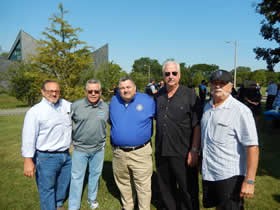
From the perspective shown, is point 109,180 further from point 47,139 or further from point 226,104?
point 226,104

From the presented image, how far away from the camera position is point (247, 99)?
8.80 m

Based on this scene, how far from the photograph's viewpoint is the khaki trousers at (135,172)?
321 centimetres

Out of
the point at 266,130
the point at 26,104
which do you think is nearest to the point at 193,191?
the point at 266,130

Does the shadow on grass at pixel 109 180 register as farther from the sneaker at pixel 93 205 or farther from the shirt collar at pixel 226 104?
the shirt collar at pixel 226 104

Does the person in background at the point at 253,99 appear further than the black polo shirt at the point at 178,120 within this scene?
Yes

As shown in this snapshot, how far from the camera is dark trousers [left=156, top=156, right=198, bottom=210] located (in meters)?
2.98

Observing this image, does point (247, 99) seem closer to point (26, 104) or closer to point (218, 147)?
point (218, 147)

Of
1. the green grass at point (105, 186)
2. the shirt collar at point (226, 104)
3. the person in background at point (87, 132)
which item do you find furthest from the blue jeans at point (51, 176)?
the shirt collar at point (226, 104)

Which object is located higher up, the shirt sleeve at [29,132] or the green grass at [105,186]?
the shirt sleeve at [29,132]

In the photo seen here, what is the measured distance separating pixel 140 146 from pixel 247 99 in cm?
696

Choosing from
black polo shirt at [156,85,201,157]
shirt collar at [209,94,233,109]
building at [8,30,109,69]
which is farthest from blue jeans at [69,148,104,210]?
building at [8,30,109,69]

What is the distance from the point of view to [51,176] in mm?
3123

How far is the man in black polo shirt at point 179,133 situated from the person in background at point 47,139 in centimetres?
129

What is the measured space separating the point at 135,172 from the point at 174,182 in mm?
559
